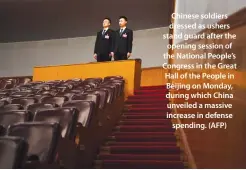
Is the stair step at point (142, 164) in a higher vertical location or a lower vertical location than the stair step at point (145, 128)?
lower

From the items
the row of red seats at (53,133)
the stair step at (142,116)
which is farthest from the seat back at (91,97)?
the stair step at (142,116)

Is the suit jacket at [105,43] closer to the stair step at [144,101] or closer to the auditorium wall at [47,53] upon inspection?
the stair step at [144,101]

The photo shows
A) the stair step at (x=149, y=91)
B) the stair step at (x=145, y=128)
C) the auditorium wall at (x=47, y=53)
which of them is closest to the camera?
the stair step at (x=145, y=128)

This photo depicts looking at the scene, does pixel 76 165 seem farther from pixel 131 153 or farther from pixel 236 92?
pixel 236 92

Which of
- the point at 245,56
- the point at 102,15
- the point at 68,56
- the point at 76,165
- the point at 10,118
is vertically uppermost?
the point at 102,15

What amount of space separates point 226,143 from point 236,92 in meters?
0.09

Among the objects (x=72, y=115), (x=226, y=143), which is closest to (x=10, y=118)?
(x=72, y=115)

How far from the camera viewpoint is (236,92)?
22.8 inches

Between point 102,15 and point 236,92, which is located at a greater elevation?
point 102,15

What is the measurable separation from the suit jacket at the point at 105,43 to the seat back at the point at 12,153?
5.72 ft

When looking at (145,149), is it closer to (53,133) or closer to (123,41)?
(53,133)

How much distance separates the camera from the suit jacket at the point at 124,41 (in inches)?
85.3

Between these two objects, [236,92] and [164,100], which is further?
[164,100]

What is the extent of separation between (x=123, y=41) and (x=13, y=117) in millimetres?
1326
